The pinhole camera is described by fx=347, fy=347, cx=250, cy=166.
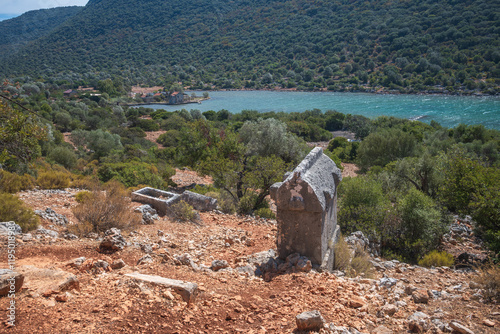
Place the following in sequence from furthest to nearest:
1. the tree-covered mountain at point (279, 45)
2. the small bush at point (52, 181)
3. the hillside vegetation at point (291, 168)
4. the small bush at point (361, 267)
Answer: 1. the tree-covered mountain at point (279, 45)
2. the small bush at point (52, 181)
3. the hillside vegetation at point (291, 168)
4. the small bush at point (361, 267)

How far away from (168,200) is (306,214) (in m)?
5.72

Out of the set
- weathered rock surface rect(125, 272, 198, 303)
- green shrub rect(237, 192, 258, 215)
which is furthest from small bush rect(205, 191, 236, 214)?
weathered rock surface rect(125, 272, 198, 303)

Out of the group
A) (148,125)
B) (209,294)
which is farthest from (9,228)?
(148,125)

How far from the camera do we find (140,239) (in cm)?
711

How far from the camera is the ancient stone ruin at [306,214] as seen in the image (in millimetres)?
5840

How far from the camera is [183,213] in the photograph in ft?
31.4

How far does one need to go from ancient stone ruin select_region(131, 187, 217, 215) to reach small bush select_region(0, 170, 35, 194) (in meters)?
3.74

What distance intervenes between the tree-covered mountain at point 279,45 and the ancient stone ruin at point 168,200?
227 ft

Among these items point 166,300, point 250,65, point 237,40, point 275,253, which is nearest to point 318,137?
point 275,253

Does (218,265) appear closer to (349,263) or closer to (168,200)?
(349,263)

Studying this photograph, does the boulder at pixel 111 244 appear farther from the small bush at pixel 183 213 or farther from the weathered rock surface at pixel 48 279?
the small bush at pixel 183 213

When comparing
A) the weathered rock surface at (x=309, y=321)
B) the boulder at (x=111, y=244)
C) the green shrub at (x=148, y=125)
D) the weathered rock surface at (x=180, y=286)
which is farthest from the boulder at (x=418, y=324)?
the green shrub at (x=148, y=125)

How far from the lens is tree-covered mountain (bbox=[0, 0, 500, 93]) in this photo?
7400cm

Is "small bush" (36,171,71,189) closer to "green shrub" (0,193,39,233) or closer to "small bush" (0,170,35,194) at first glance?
"small bush" (0,170,35,194)
